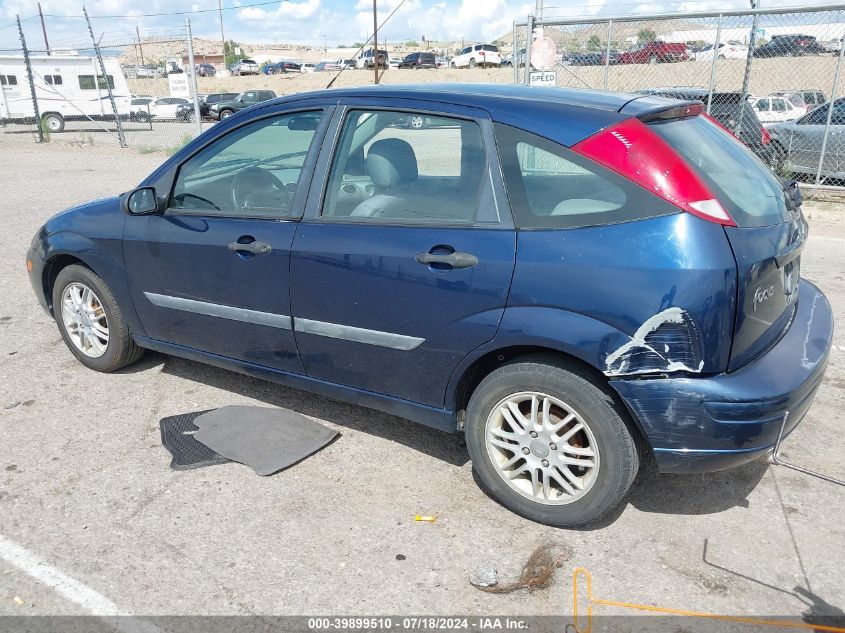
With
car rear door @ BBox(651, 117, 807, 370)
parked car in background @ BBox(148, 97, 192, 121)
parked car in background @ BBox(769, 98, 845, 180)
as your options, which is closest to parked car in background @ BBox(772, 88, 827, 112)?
parked car in background @ BBox(769, 98, 845, 180)

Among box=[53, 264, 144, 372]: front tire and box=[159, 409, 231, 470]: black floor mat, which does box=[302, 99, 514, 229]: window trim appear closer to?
box=[159, 409, 231, 470]: black floor mat

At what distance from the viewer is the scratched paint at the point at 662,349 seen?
2.60 m

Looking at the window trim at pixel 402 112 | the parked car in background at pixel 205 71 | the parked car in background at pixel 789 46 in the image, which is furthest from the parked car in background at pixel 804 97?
the parked car in background at pixel 205 71

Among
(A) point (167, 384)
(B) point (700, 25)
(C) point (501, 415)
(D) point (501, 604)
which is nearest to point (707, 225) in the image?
(C) point (501, 415)

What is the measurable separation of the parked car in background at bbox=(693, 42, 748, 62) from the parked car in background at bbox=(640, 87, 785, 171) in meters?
0.70

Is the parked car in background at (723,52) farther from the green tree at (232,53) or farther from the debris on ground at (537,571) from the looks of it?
the green tree at (232,53)

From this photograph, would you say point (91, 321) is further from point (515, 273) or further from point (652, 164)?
point (652, 164)

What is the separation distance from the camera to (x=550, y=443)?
2980 mm

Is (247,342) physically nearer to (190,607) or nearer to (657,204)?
(190,607)

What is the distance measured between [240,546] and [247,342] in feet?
3.86

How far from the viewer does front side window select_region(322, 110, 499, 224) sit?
121 inches

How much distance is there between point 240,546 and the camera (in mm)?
2971

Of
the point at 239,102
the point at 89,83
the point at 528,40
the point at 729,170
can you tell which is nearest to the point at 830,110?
the point at 528,40

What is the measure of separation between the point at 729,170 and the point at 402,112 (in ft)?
4.81
